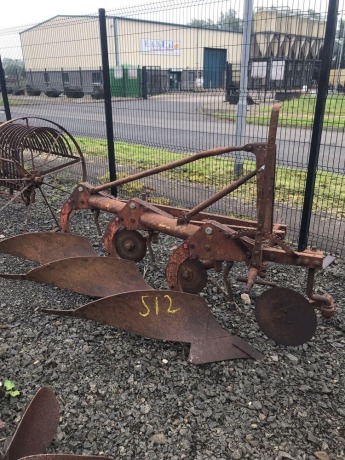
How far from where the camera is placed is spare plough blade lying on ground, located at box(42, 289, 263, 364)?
2768 mm

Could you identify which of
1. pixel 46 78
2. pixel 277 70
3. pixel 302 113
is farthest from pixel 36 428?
pixel 46 78

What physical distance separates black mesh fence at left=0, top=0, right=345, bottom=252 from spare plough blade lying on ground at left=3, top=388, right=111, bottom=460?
10.8 feet

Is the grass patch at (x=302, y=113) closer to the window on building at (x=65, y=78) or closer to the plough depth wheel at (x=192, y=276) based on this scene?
the plough depth wheel at (x=192, y=276)

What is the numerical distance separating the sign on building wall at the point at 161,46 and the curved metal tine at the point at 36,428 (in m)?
4.63

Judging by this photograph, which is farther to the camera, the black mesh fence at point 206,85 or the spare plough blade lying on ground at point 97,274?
the black mesh fence at point 206,85

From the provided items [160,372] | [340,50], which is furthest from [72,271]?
[340,50]

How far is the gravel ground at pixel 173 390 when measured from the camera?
86.0 inches

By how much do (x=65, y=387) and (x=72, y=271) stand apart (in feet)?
3.62

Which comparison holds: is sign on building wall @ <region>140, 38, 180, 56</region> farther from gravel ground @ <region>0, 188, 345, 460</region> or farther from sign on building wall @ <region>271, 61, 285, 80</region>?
gravel ground @ <region>0, 188, 345, 460</region>

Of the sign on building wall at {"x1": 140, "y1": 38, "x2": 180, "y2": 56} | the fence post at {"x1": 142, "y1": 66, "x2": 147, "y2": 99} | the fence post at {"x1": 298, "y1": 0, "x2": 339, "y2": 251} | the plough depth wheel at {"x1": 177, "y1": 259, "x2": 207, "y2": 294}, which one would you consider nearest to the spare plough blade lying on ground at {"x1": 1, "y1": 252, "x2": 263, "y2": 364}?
the plough depth wheel at {"x1": 177, "y1": 259, "x2": 207, "y2": 294}

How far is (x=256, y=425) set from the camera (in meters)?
2.29

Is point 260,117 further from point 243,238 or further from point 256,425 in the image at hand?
point 256,425

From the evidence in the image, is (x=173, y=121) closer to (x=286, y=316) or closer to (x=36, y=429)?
(x=286, y=316)

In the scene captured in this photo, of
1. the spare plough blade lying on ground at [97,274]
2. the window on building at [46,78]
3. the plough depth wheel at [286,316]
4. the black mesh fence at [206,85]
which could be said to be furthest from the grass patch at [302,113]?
the window on building at [46,78]
